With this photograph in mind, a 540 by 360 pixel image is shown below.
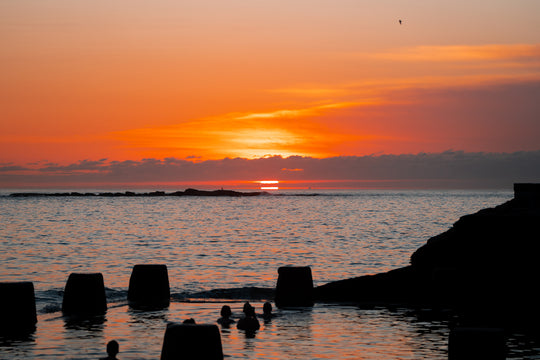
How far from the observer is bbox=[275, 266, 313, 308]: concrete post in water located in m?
25.9

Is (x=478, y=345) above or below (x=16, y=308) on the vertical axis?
above

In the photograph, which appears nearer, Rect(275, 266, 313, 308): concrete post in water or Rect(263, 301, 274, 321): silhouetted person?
Rect(263, 301, 274, 321): silhouetted person

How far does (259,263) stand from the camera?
48906 mm

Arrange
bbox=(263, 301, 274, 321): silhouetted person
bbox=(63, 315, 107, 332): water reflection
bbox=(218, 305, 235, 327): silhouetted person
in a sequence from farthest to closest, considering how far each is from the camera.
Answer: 1. bbox=(263, 301, 274, 321): silhouetted person
2. bbox=(218, 305, 235, 327): silhouetted person
3. bbox=(63, 315, 107, 332): water reflection

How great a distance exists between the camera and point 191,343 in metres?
13.7

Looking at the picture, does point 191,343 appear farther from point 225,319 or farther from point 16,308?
point 16,308

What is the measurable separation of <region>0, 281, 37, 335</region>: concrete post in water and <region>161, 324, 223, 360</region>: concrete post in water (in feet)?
28.0

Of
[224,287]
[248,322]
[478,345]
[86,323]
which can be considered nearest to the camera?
[478,345]

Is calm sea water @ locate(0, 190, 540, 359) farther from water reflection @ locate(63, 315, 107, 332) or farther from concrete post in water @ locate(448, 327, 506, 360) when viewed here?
concrete post in water @ locate(448, 327, 506, 360)

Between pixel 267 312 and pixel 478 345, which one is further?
pixel 267 312

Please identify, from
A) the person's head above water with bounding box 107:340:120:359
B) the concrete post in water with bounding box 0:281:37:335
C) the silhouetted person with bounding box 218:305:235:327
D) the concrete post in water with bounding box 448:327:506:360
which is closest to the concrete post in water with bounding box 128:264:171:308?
the silhouetted person with bounding box 218:305:235:327

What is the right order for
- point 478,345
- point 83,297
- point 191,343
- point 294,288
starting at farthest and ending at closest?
point 294,288, point 83,297, point 191,343, point 478,345

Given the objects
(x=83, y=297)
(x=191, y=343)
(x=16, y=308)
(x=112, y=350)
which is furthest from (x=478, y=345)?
(x=83, y=297)

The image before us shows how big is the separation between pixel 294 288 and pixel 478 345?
41.9 ft
